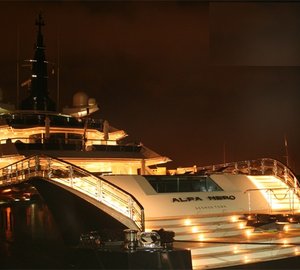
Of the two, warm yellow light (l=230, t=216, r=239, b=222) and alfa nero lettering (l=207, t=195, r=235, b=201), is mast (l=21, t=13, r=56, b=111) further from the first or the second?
warm yellow light (l=230, t=216, r=239, b=222)

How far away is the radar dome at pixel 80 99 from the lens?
89.3 feet

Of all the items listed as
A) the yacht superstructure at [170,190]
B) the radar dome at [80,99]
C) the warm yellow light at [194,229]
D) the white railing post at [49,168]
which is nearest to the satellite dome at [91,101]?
the radar dome at [80,99]

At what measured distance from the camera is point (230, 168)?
74.9 feet

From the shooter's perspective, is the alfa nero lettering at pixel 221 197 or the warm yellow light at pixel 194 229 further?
the alfa nero lettering at pixel 221 197

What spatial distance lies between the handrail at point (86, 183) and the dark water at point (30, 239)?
0.90 metres

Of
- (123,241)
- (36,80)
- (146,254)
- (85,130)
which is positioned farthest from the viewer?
(36,80)

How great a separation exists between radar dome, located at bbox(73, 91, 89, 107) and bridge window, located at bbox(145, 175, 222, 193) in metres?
11.1

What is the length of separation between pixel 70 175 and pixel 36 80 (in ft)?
45.8

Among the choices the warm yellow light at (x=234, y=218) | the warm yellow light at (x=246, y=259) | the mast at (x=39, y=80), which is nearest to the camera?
the warm yellow light at (x=246, y=259)

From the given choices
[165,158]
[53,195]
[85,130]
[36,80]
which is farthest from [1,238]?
[36,80]

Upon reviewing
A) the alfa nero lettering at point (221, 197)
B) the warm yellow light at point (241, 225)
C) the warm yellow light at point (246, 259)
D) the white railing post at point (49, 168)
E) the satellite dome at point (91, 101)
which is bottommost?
the warm yellow light at point (246, 259)

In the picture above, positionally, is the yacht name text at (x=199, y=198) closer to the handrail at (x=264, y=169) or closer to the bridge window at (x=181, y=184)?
the bridge window at (x=181, y=184)

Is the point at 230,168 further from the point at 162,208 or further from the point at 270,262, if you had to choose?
the point at 270,262

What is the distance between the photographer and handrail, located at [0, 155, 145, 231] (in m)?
14.0
